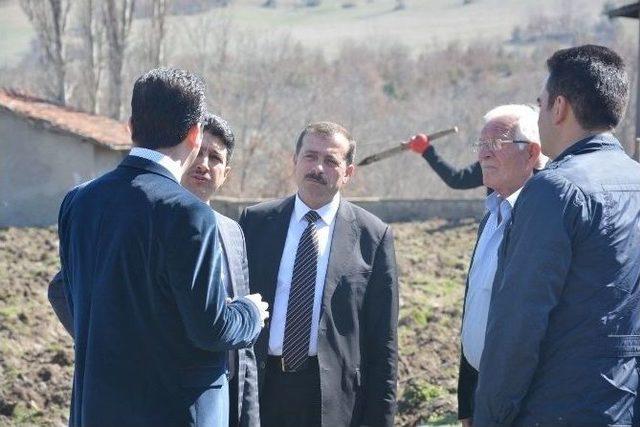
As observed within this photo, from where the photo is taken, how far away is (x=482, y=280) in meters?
4.46

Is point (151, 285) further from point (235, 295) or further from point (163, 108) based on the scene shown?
point (235, 295)

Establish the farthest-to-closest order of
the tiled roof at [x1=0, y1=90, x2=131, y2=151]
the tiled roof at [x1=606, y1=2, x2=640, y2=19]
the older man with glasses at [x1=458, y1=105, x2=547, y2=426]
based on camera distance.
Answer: the tiled roof at [x1=0, y1=90, x2=131, y2=151] < the tiled roof at [x1=606, y1=2, x2=640, y2=19] < the older man with glasses at [x1=458, y1=105, x2=547, y2=426]

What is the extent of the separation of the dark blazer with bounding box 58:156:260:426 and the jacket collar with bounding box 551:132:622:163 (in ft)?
3.78

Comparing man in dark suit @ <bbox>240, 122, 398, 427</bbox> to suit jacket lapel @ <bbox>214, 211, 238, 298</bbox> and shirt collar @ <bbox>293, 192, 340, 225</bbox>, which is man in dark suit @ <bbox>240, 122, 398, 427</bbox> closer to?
shirt collar @ <bbox>293, 192, 340, 225</bbox>

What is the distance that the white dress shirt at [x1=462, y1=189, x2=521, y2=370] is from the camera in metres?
4.40

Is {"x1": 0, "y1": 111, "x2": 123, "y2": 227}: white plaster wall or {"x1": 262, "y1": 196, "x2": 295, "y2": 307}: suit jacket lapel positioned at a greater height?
{"x1": 262, "y1": 196, "x2": 295, "y2": 307}: suit jacket lapel

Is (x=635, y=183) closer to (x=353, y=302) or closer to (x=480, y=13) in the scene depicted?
(x=353, y=302)

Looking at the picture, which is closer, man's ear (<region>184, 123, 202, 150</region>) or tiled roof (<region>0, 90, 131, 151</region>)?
man's ear (<region>184, 123, 202, 150</region>)

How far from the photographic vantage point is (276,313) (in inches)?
197

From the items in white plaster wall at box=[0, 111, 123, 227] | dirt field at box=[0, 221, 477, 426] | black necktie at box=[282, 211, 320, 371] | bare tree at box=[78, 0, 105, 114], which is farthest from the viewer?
bare tree at box=[78, 0, 105, 114]

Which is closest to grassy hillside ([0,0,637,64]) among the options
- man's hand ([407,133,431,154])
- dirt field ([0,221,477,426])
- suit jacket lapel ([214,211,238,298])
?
dirt field ([0,221,477,426])

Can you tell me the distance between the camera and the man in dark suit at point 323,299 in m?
4.95

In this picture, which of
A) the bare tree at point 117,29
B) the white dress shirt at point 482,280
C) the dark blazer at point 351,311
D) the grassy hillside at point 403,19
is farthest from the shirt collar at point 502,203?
the grassy hillside at point 403,19

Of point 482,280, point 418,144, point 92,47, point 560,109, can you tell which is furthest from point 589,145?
point 92,47
